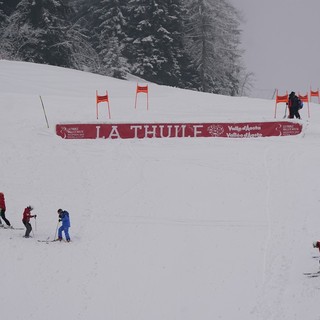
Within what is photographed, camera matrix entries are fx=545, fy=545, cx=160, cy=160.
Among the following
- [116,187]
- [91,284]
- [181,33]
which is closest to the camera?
[91,284]

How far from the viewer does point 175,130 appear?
2669 centimetres

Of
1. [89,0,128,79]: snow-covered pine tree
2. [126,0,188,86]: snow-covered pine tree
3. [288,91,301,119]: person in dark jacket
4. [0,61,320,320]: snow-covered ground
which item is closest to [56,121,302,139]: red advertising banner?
[0,61,320,320]: snow-covered ground

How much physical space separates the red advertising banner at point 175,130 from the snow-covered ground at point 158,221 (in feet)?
1.45

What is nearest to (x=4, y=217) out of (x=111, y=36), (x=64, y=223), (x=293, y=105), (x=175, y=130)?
(x=64, y=223)

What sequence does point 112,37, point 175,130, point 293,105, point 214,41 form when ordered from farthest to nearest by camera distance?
point 214,41
point 112,37
point 293,105
point 175,130

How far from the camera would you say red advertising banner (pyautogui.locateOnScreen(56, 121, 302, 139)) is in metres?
26.1

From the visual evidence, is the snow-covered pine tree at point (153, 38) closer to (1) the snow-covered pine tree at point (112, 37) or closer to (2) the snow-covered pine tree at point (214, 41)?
(1) the snow-covered pine tree at point (112, 37)

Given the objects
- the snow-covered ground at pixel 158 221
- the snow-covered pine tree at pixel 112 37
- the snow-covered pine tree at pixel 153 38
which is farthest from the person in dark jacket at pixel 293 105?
the snow-covered pine tree at pixel 112 37

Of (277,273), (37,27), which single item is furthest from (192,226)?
(37,27)

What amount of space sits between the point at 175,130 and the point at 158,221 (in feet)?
30.6

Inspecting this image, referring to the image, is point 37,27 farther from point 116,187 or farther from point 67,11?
point 116,187

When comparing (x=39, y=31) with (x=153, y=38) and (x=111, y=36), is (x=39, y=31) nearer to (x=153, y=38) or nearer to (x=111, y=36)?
(x=111, y=36)

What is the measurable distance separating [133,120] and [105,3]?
20625mm

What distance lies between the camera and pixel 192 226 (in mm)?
17625
